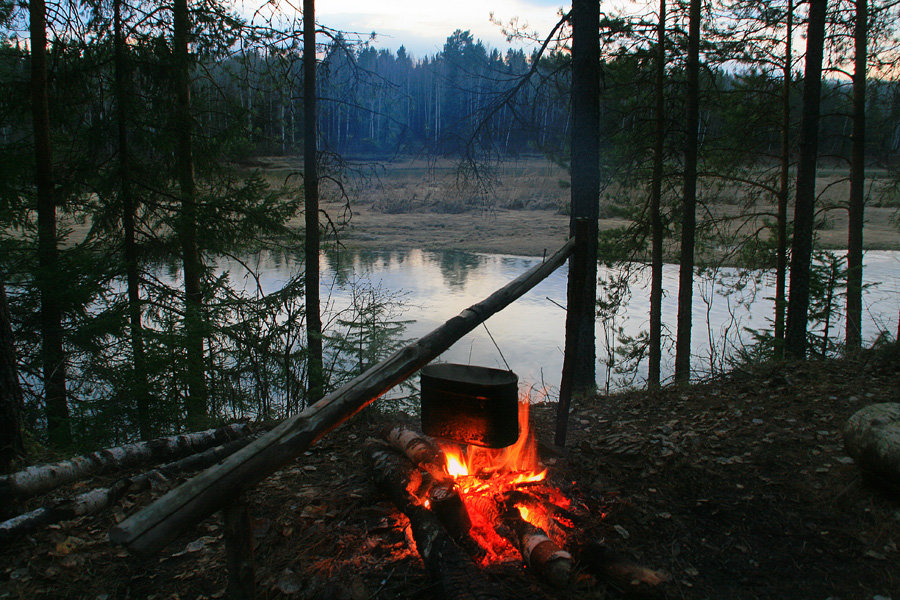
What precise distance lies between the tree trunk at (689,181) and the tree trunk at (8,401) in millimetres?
9698

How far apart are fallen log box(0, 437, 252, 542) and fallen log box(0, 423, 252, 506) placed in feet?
0.85

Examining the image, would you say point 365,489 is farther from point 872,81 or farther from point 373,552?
point 872,81

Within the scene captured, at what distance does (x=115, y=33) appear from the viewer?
808cm

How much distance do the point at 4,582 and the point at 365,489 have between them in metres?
2.09

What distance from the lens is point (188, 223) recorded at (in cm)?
852

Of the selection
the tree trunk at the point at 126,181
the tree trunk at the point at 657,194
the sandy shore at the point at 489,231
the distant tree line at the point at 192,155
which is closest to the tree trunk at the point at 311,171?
the distant tree line at the point at 192,155

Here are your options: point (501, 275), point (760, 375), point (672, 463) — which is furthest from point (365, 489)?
point (501, 275)

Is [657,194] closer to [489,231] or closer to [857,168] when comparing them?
[857,168]

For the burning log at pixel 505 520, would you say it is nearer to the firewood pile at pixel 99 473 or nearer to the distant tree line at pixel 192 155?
the firewood pile at pixel 99 473

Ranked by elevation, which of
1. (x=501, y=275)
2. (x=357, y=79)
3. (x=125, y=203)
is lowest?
(x=501, y=275)

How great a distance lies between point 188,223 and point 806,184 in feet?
33.7

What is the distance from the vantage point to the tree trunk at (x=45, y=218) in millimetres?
7398

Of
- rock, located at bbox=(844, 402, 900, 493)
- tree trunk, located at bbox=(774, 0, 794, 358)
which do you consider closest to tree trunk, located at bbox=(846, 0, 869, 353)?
tree trunk, located at bbox=(774, 0, 794, 358)

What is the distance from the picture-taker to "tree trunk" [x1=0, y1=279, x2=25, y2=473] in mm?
4234
